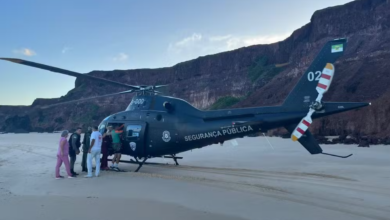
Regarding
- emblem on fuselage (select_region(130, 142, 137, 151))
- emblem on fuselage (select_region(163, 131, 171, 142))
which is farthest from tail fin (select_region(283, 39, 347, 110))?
emblem on fuselage (select_region(130, 142, 137, 151))

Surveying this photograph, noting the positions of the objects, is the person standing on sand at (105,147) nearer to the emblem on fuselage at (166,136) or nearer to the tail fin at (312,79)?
the emblem on fuselage at (166,136)

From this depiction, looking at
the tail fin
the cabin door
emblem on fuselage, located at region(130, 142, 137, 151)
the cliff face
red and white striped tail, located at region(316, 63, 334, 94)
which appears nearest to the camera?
red and white striped tail, located at region(316, 63, 334, 94)

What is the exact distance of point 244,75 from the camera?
65312 millimetres

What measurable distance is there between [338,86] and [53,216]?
3515 cm

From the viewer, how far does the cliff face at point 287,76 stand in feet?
103

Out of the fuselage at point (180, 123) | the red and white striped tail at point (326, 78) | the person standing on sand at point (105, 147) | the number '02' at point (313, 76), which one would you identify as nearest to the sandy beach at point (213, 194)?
the person standing on sand at point (105, 147)

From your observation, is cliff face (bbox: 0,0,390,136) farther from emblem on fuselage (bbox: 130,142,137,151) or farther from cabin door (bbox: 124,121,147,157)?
emblem on fuselage (bbox: 130,142,137,151)

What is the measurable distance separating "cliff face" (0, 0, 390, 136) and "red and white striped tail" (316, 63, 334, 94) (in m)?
14.1

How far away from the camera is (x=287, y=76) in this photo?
5000 centimetres

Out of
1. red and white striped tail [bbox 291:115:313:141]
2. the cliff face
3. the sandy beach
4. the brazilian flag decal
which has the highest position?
the cliff face

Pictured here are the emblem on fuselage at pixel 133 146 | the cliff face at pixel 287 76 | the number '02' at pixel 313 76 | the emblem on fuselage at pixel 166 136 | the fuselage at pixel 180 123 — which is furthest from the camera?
the cliff face at pixel 287 76

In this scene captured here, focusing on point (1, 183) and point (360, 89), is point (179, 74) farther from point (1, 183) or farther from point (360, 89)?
point (1, 183)

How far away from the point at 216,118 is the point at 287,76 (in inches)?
1612

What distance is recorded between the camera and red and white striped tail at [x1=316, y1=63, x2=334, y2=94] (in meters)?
9.48
